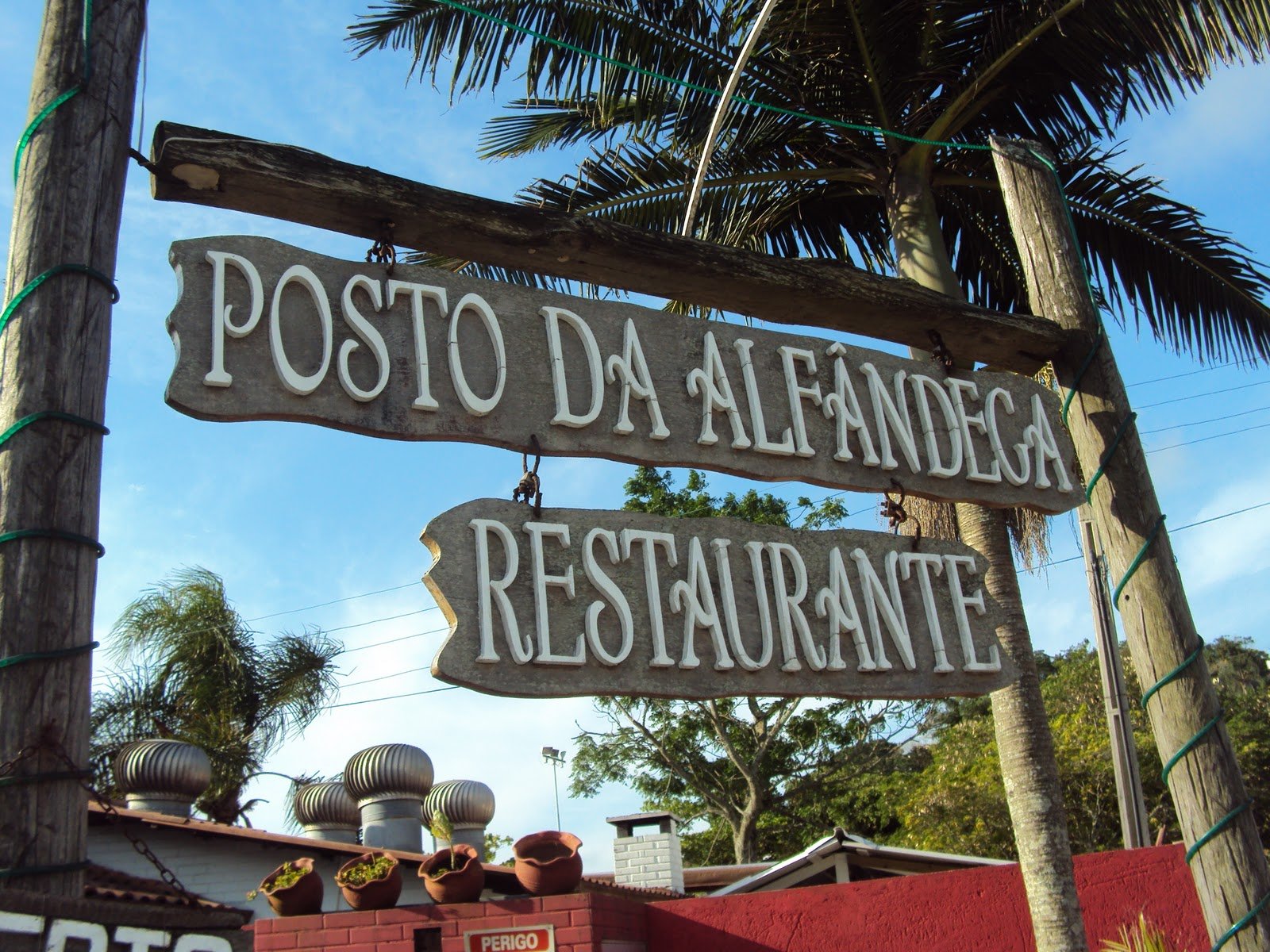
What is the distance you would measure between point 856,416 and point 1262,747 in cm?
2743

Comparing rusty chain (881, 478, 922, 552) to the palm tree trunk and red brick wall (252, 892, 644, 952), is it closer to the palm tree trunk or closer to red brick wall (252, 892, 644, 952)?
the palm tree trunk

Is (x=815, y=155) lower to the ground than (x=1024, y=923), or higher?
higher

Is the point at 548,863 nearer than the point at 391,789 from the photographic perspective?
Yes

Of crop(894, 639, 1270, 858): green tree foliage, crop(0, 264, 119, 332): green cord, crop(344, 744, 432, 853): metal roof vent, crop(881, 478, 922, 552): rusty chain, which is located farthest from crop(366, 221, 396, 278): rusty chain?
crop(894, 639, 1270, 858): green tree foliage

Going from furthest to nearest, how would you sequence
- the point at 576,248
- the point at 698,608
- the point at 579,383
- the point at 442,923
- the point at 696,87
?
the point at 442,923
the point at 696,87
the point at 576,248
the point at 579,383
the point at 698,608

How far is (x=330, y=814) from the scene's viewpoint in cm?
1357

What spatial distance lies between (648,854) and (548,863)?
17.2 feet

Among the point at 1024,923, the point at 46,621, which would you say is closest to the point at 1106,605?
the point at 1024,923

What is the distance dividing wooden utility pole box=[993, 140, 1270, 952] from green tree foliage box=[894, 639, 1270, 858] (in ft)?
55.0

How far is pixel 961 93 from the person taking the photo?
8.70 meters

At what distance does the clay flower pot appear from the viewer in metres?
9.31

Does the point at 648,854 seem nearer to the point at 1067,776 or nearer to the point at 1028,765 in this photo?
the point at 1028,765

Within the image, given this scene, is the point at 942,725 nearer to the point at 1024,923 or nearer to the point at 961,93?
the point at 1024,923

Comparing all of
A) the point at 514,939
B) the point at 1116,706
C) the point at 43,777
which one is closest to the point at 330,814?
the point at 514,939
